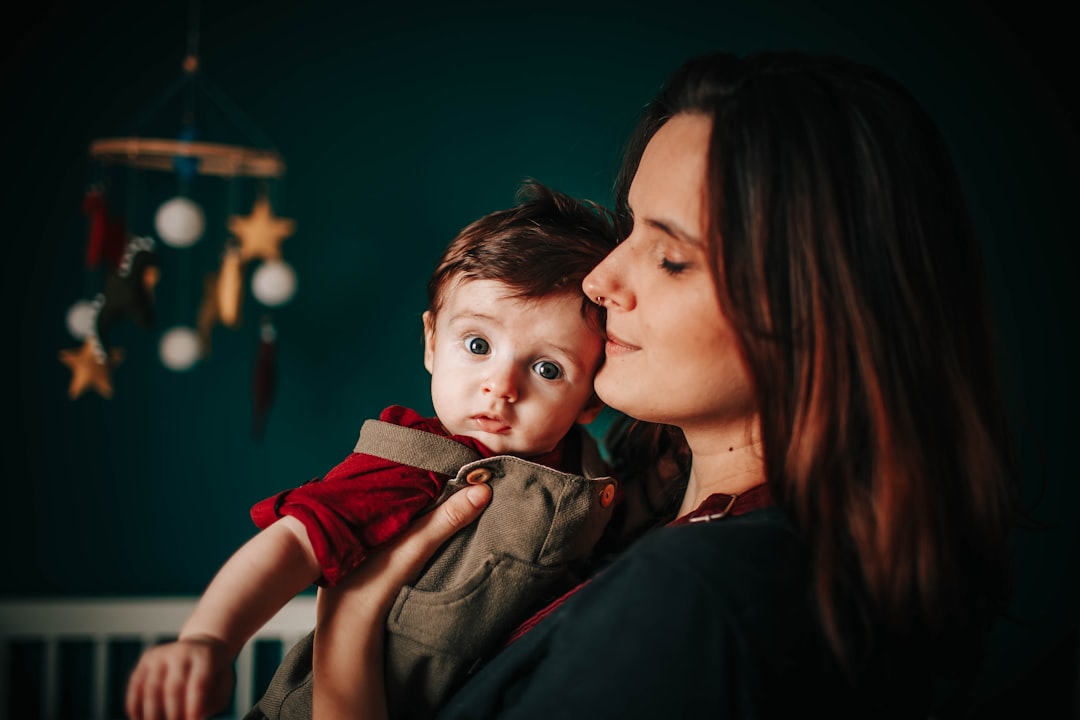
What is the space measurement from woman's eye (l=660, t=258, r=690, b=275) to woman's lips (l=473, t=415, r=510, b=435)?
294mm

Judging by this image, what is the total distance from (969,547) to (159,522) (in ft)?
7.89

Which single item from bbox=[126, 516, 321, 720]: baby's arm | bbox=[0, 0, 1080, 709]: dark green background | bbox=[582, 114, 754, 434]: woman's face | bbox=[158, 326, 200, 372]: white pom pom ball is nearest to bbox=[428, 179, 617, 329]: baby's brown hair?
bbox=[582, 114, 754, 434]: woman's face

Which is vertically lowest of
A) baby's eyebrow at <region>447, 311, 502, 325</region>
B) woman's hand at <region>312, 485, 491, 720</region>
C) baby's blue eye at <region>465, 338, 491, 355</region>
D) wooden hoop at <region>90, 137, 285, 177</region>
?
woman's hand at <region>312, 485, 491, 720</region>

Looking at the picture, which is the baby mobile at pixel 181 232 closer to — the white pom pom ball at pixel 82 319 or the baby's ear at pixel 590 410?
the white pom pom ball at pixel 82 319

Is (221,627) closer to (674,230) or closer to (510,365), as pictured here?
(510,365)

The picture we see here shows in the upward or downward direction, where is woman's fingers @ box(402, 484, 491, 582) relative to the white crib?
upward

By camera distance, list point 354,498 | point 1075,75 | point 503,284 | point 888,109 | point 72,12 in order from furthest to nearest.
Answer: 1. point 1075,75
2. point 72,12
3. point 503,284
4. point 354,498
5. point 888,109

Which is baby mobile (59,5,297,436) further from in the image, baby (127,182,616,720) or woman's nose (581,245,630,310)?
woman's nose (581,245,630,310)

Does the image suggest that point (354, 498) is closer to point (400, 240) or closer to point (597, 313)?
point (597, 313)

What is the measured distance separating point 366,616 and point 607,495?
A: 0.32 meters

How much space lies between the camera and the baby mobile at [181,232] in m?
2.02

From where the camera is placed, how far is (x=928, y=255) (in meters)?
0.76

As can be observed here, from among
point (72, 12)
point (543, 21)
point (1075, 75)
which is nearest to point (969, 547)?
point (543, 21)

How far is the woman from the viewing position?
2.24 ft
